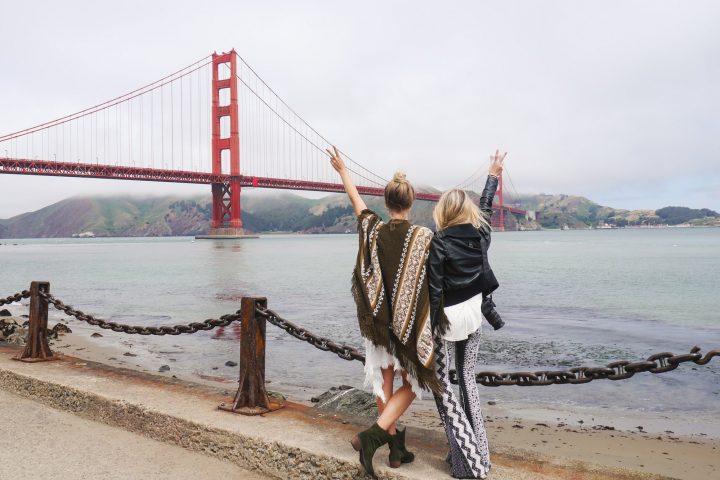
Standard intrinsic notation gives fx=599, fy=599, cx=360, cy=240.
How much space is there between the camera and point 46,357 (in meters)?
4.64

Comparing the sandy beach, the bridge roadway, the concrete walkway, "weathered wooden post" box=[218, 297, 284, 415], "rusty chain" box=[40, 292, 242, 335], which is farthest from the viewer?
the bridge roadway

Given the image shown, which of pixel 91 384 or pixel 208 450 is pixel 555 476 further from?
pixel 91 384

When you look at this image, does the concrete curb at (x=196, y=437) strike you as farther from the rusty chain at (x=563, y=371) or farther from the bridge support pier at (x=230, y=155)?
the bridge support pier at (x=230, y=155)

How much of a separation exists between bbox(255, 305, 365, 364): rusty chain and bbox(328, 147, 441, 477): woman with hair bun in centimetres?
55

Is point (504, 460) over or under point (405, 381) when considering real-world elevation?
under

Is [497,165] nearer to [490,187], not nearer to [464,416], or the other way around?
[490,187]

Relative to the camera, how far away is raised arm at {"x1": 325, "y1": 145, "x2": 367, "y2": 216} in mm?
2547

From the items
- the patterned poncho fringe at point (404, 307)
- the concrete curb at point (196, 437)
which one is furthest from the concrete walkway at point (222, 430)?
the patterned poncho fringe at point (404, 307)

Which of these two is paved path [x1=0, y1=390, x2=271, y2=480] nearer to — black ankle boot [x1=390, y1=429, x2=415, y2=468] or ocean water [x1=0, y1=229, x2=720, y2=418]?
black ankle boot [x1=390, y1=429, x2=415, y2=468]

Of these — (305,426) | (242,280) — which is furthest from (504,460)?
(242,280)

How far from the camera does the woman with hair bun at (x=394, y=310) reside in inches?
90.0

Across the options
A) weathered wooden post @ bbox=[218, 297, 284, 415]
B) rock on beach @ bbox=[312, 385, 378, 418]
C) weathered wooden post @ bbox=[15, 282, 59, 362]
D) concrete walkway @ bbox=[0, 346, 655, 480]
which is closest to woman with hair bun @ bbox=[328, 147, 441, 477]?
concrete walkway @ bbox=[0, 346, 655, 480]

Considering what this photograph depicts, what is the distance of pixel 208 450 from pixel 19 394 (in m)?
1.85

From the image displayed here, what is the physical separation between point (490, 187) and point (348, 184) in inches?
23.9
